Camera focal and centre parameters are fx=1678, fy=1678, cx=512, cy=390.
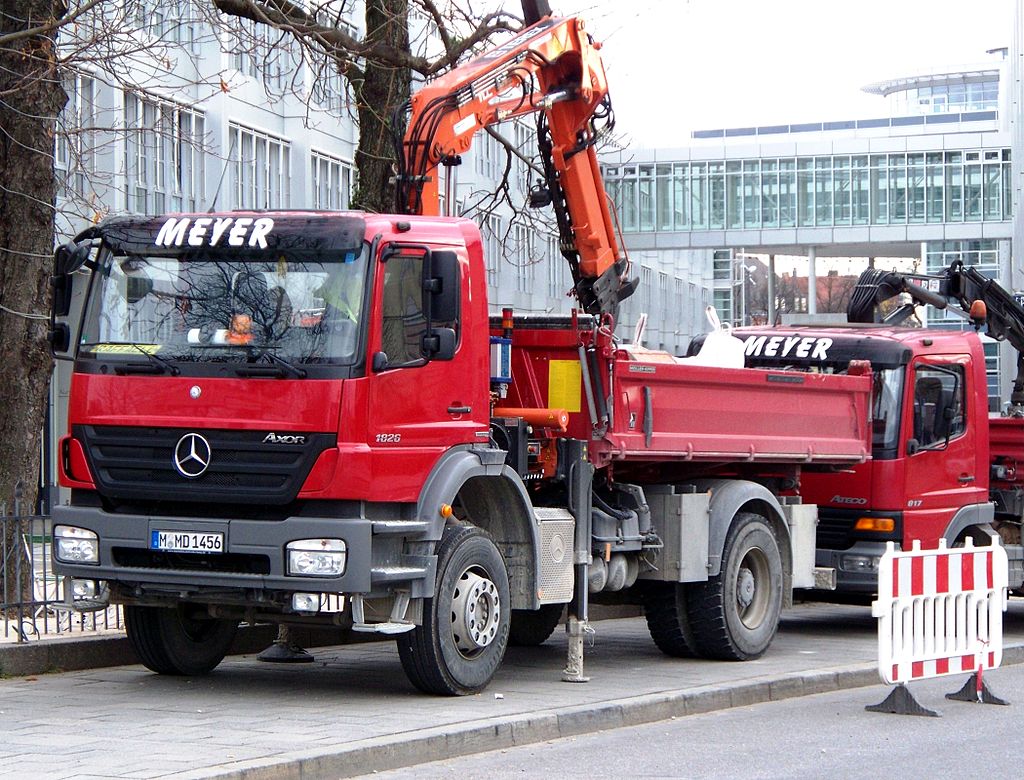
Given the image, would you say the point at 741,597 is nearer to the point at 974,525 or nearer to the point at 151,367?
the point at 974,525

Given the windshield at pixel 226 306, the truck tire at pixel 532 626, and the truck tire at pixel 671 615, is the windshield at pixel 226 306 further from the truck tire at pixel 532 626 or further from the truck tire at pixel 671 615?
the truck tire at pixel 532 626

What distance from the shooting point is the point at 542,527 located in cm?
1098

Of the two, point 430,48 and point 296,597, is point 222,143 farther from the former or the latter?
point 296,597

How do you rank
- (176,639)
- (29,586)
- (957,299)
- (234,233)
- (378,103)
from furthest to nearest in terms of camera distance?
(957,299) < (378,103) < (29,586) < (176,639) < (234,233)

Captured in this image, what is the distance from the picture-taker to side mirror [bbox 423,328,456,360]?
393 inches

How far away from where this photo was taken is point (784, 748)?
9.26m

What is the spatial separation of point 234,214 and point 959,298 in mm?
10038

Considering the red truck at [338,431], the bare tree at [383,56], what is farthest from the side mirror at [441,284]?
the bare tree at [383,56]

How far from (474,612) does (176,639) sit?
2124 mm

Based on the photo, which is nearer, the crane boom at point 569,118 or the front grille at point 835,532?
the crane boom at point 569,118

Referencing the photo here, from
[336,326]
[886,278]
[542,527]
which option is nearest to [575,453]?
[542,527]

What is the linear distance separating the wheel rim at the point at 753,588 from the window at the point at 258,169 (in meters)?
20.3

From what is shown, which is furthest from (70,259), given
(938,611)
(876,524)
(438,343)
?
(876,524)

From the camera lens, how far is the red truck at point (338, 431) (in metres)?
9.66
